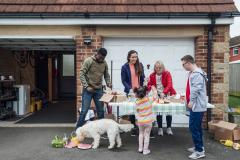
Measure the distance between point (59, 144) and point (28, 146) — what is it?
25.9 inches

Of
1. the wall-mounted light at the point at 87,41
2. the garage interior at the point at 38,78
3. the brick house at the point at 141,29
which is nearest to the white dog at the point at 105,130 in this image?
the brick house at the point at 141,29

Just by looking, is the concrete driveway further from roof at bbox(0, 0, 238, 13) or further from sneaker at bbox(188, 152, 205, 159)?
roof at bbox(0, 0, 238, 13)

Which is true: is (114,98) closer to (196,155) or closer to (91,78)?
(91,78)

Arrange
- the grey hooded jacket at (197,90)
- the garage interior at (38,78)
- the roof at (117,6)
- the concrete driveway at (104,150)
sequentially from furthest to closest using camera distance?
1. the garage interior at (38,78)
2. the roof at (117,6)
3. the concrete driveway at (104,150)
4. the grey hooded jacket at (197,90)

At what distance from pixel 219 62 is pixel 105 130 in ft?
12.0

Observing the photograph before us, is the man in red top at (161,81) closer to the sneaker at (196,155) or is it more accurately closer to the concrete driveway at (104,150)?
the concrete driveway at (104,150)

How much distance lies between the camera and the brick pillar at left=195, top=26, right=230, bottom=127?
8141mm

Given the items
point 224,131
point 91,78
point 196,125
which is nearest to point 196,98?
point 196,125

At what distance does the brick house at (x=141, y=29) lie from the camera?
315 inches

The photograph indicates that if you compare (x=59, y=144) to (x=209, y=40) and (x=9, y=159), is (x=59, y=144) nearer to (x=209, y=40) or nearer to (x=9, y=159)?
(x=9, y=159)

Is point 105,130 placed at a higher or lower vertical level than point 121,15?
lower

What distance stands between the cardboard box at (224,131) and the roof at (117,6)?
2.80 m

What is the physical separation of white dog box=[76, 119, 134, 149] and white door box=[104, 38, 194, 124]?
2.63 metres

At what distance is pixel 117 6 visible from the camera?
8250 millimetres
